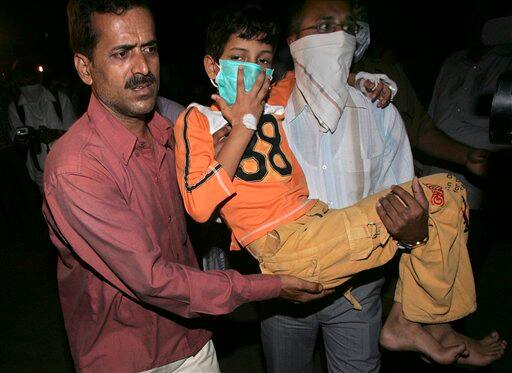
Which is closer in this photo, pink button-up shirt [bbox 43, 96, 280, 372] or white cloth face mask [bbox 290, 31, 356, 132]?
pink button-up shirt [bbox 43, 96, 280, 372]

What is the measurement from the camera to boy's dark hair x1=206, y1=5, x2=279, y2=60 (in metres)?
1.71

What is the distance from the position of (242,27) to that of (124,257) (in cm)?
105

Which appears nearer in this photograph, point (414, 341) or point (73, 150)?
point (73, 150)

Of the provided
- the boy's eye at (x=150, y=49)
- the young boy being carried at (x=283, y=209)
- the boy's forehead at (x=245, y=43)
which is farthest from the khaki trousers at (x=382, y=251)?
the boy's eye at (x=150, y=49)

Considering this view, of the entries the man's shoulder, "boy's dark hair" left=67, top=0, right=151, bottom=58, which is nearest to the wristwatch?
the man's shoulder

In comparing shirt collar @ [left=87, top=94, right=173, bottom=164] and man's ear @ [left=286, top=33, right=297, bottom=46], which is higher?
man's ear @ [left=286, top=33, right=297, bottom=46]

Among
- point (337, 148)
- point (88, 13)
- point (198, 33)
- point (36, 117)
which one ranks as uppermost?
point (88, 13)

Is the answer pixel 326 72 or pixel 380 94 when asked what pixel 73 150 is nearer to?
pixel 326 72

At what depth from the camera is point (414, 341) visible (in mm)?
1792

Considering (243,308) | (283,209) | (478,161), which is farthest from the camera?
(243,308)

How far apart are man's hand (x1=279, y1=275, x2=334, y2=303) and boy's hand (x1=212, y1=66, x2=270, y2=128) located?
62 cm

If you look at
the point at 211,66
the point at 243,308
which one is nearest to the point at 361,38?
the point at 211,66

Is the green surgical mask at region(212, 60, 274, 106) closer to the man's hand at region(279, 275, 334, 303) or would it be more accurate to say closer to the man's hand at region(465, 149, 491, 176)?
the man's hand at region(279, 275, 334, 303)

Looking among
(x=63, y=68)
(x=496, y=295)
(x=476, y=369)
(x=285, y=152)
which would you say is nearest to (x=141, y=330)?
(x=285, y=152)
